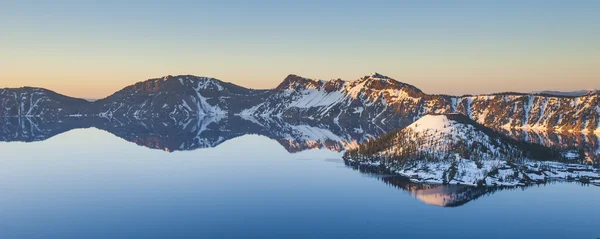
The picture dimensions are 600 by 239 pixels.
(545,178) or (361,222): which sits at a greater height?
(545,178)

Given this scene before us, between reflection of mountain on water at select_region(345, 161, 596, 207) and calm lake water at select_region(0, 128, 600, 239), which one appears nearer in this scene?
calm lake water at select_region(0, 128, 600, 239)

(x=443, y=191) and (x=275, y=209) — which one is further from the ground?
(x=443, y=191)

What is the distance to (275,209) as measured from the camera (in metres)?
128

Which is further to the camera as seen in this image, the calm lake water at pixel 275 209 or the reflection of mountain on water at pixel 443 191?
the reflection of mountain on water at pixel 443 191

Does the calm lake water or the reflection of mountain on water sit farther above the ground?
the reflection of mountain on water

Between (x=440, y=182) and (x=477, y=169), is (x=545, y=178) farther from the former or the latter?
(x=440, y=182)

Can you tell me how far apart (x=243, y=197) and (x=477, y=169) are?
98.6 metres

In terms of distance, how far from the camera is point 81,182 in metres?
170

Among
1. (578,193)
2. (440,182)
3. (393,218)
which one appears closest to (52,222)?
(393,218)

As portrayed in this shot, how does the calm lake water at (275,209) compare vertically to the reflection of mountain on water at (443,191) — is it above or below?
below

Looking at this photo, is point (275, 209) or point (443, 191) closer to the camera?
point (275, 209)

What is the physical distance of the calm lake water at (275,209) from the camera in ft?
352

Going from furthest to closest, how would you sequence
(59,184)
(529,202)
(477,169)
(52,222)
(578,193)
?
(477,169), (59,184), (578,193), (529,202), (52,222)

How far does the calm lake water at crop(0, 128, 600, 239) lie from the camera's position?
10725 centimetres
